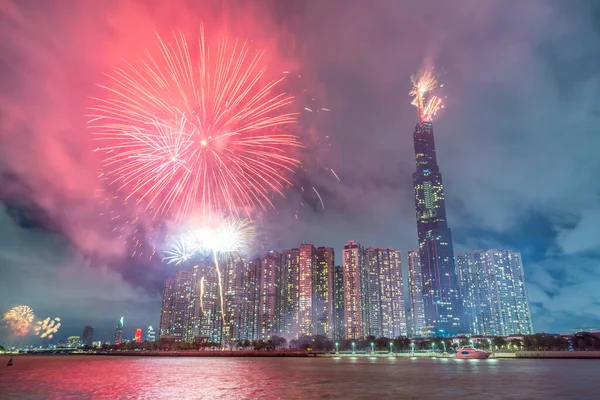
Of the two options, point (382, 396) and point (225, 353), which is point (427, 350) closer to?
point (225, 353)

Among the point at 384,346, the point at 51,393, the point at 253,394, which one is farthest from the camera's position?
the point at 384,346

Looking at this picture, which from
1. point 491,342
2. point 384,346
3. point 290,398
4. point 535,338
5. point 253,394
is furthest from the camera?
point 384,346

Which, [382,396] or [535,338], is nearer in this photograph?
[382,396]

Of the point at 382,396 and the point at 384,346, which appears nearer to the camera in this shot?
the point at 382,396

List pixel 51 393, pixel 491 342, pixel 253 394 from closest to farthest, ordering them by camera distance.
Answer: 1. pixel 253 394
2. pixel 51 393
3. pixel 491 342

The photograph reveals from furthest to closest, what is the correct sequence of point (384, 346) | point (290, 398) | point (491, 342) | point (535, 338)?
point (384, 346), point (491, 342), point (535, 338), point (290, 398)

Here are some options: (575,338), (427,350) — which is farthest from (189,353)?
(575,338)

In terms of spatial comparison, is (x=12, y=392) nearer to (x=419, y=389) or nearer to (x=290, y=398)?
(x=290, y=398)

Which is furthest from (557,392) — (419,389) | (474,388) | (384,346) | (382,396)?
(384,346)

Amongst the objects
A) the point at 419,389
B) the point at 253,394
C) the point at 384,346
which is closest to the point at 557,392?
the point at 419,389
